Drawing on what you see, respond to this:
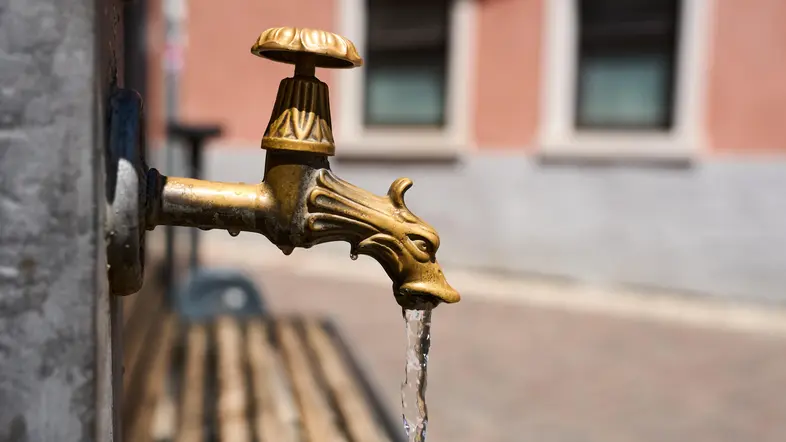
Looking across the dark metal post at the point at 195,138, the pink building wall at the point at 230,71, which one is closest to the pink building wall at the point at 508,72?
the pink building wall at the point at 230,71

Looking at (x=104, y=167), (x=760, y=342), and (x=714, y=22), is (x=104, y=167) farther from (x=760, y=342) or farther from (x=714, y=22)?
(x=714, y=22)

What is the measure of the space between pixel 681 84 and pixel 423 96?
2.78 metres

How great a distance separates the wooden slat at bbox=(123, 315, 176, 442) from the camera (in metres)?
1.94

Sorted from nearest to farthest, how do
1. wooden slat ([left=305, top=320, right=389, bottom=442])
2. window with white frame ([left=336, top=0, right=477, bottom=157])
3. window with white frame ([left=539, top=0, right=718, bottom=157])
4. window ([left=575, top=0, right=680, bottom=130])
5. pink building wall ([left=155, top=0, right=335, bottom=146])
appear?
wooden slat ([left=305, top=320, right=389, bottom=442])
window with white frame ([left=539, top=0, right=718, bottom=157])
window ([left=575, top=0, right=680, bottom=130])
window with white frame ([left=336, top=0, right=477, bottom=157])
pink building wall ([left=155, top=0, right=335, bottom=146])

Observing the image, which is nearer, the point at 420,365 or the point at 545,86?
the point at 420,365

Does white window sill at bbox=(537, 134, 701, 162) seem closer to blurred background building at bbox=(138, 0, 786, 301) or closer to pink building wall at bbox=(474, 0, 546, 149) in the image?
blurred background building at bbox=(138, 0, 786, 301)

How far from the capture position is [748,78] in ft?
21.7

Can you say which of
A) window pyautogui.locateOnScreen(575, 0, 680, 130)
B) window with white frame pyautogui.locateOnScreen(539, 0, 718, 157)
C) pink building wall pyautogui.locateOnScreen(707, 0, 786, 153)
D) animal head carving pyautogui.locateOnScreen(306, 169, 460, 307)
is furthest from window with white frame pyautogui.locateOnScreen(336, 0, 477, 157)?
animal head carving pyautogui.locateOnScreen(306, 169, 460, 307)

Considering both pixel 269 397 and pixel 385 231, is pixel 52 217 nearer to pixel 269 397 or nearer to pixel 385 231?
pixel 385 231

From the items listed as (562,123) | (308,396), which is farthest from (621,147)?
(308,396)

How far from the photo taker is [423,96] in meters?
8.33

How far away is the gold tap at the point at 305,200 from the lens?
0.89 meters

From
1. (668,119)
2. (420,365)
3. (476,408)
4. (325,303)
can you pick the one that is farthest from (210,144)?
(420,365)

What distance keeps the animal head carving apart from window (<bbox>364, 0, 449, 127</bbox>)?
24.1 feet
